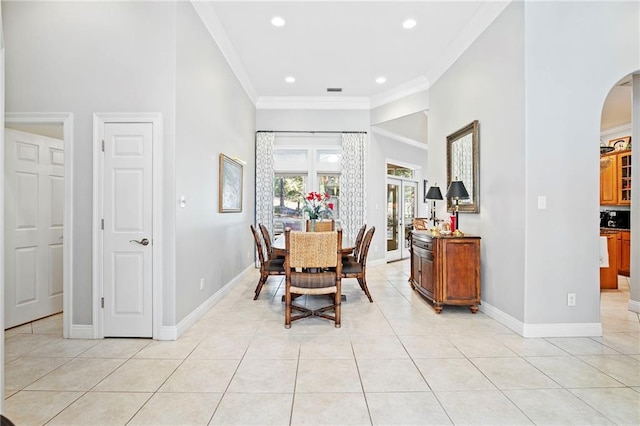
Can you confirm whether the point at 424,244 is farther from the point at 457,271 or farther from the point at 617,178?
the point at 617,178

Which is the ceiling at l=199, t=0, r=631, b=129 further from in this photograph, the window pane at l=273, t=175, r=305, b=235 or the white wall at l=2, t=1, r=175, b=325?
the window pane at l=273, t=175, r=305, b=235

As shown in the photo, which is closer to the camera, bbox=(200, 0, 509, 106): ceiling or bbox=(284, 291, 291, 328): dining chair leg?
bbox=(284, 291, 291, 328): dining chair leg

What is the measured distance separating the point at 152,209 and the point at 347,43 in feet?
10.5

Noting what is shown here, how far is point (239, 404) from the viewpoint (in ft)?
6.73

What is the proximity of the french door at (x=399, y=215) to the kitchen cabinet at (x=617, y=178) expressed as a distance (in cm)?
373

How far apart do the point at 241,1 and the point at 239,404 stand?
3751 millimetres

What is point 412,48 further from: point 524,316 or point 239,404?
point 239,404

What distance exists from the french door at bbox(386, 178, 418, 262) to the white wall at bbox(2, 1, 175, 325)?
551 cm

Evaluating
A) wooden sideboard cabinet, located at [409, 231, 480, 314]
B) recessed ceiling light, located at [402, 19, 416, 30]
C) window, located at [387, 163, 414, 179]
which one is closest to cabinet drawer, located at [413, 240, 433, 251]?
wooden sideboard cabinet, located at [409, 231, 480, 314]

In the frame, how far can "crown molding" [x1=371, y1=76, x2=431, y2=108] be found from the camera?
5.51 metres

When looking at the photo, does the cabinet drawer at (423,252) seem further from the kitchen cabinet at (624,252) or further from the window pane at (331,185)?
the kitchen cabinet at (624,252)

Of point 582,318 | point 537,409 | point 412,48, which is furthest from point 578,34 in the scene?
point 537,409

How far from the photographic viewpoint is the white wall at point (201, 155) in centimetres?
317

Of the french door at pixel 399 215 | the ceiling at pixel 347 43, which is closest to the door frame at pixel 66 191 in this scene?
the ceiling at pixel 347 43
